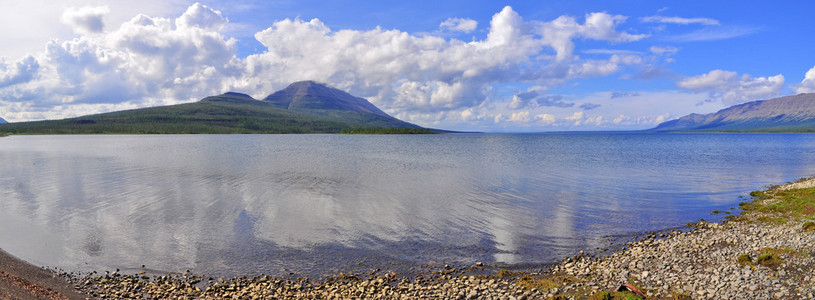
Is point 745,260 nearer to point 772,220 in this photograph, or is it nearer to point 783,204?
point 772,220

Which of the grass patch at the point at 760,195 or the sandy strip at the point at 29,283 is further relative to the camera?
the grass patch at the point at 760,195

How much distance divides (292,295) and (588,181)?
40.4 m

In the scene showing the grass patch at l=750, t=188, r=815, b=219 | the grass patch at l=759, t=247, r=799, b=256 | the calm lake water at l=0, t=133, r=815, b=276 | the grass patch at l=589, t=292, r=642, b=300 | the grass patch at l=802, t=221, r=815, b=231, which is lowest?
the calm lake water at l=0, t=133, r=815, b=276

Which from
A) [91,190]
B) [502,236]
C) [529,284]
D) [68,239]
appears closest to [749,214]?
[502,236]

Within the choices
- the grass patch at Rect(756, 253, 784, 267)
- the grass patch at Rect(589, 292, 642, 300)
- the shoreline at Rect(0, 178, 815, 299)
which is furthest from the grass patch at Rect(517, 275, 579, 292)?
the grass patch at Rect(756, 253, 784, 267)

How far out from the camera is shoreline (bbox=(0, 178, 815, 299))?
1353cm

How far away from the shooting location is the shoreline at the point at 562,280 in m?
13.5

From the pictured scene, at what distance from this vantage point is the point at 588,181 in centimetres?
4600

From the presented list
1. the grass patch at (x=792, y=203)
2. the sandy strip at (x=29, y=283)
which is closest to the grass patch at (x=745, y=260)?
the grass patch at (x=792, y=203)

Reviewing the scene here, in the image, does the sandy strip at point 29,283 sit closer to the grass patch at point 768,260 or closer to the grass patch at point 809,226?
the grass patch at point 768,260

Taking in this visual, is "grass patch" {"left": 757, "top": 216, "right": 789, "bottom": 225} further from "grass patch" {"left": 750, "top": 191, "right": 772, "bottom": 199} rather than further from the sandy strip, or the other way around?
the sandy strip

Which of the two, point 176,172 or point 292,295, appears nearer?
point 292,295

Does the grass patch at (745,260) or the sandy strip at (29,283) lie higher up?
the grass patch at (745,260)

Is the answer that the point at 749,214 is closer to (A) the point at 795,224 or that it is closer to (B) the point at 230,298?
(A) the point at 795,224
